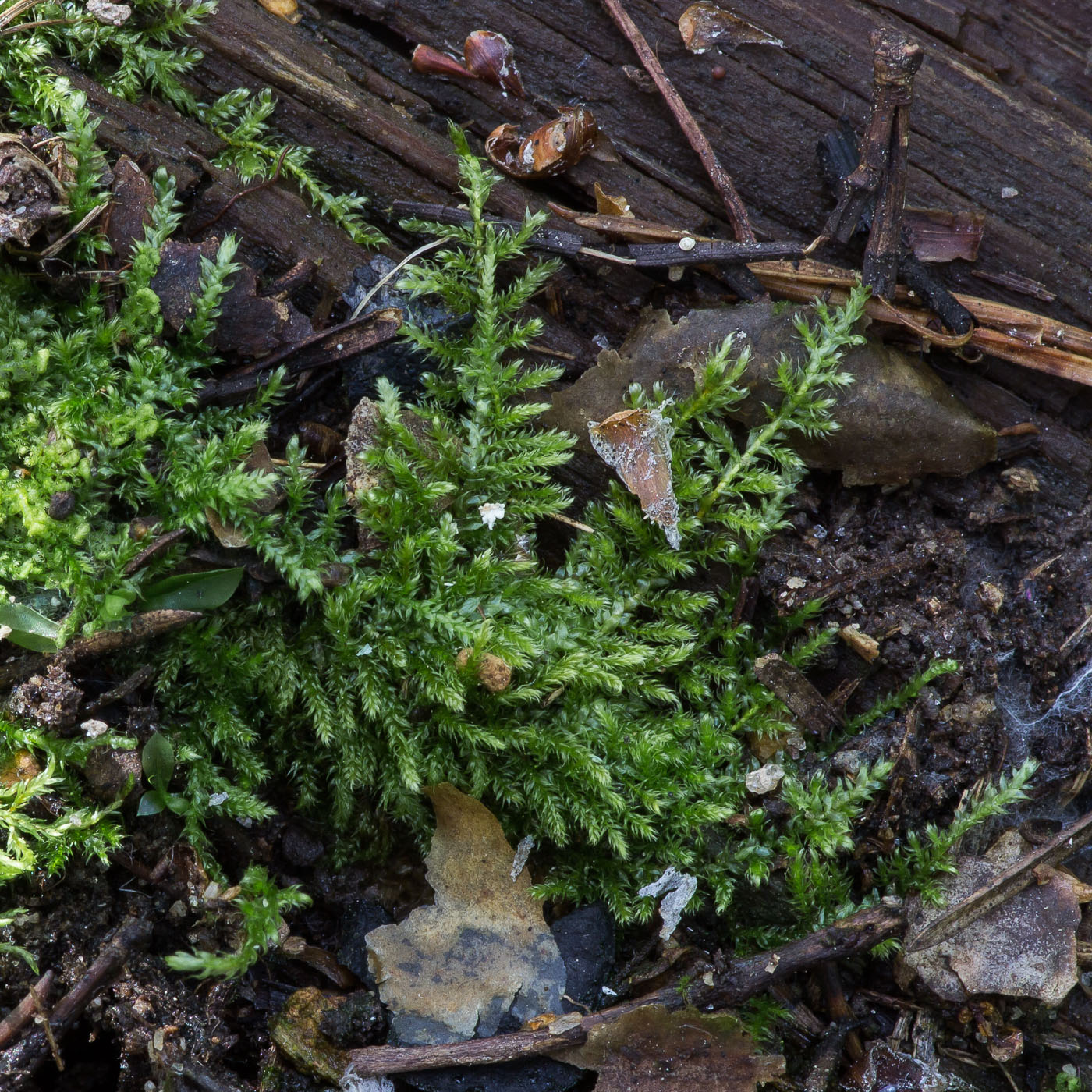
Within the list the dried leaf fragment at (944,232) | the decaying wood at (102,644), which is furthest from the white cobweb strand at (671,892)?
the dried leaf fragment at (944,232)

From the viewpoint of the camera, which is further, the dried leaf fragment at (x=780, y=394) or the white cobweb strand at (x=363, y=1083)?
the dried leaf fragment at (x=780, y=394)

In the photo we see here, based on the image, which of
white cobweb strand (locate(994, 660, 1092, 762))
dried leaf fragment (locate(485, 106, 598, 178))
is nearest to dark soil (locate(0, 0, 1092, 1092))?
white cobweb strand (locate(994, 660, 1092, 762))

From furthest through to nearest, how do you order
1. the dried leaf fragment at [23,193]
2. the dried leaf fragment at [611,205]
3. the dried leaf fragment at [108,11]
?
the dried leaf fragment at [611,205]
the dried leaf fragment at [108,11]
the dried leaf fragment at [23,193]

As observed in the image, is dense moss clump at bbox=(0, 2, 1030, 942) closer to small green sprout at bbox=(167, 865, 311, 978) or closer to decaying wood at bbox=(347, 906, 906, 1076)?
decaying wood at bbox=(347, 906, 906, 1076)

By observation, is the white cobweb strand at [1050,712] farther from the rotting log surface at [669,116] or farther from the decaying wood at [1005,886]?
the rotting log surface at [669,116]

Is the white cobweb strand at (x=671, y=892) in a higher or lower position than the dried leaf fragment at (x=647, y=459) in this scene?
lower

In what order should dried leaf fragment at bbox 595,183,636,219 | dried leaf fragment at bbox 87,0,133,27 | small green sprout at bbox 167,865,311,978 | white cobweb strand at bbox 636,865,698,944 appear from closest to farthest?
1. small green sprout at bbox 167,865,311,978
2. white cobweb strand at bbox 636,865,698,944
3. dried leaf fragment at bbox 87,0,133,27
4. dried leaf fragment at bbox 595,183,636,219
